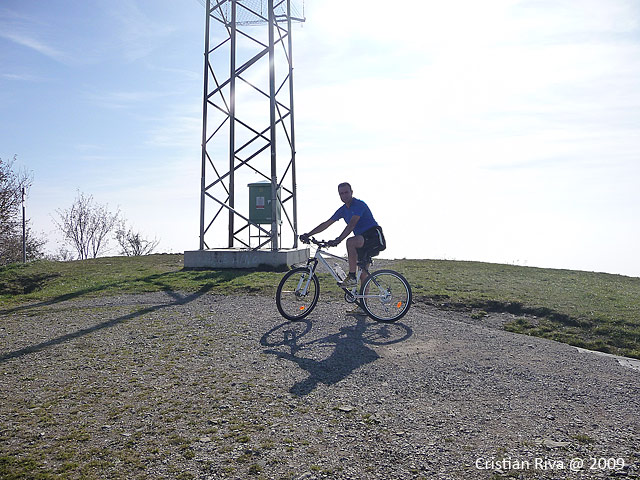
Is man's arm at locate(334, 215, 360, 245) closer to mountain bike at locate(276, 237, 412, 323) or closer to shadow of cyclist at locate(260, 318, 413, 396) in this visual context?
mountain bike at locate(276, 237, 412, 323)

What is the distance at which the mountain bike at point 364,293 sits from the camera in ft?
26.1

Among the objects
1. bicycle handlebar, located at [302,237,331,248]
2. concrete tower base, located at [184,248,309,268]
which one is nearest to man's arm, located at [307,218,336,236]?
bicycle handlebar, located at [302,237,331,248]

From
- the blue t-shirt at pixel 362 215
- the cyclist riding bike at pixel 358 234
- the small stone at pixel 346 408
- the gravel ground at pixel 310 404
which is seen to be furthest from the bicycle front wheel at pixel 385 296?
the small stone at pixel 346 408

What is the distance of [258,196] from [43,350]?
33.4 feet

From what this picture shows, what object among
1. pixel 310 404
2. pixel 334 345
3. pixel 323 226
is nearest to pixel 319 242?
pixel 323 226

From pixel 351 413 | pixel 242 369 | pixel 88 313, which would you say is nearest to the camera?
pixel 351 413

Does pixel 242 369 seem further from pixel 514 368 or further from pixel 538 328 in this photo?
pixel 538 328

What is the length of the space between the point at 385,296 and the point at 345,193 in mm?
1773

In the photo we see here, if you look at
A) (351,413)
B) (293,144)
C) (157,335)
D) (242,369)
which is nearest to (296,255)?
(293,144)

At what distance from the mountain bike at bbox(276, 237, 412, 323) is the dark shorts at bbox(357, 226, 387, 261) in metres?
0.05

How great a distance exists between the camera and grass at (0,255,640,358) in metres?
8.02

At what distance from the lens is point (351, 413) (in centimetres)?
425

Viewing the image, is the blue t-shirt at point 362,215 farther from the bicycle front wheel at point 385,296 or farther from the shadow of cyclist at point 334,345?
the shadow of cyclist at point 334,345

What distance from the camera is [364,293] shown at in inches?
318
